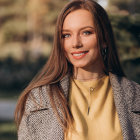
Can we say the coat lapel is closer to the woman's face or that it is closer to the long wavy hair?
the long wavy hair

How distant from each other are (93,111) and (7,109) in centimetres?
694

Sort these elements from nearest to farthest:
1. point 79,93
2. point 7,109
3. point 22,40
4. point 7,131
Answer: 1. point 79,93
2. point 7,131
3. point 7,109
4. point 22,40

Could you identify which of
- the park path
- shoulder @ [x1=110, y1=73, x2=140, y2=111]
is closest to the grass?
the park path

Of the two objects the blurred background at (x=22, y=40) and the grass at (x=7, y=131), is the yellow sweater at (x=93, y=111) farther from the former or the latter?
the blurred background at (x=22, y=40)

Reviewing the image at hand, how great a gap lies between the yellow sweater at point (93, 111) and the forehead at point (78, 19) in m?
0.44

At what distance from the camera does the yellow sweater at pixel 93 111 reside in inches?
81.1

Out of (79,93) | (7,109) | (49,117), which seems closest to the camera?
(49,117)

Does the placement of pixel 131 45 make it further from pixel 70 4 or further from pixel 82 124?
pixel 82 124

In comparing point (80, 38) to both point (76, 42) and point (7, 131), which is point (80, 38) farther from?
point (7, 131)

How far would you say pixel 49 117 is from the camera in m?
2.13

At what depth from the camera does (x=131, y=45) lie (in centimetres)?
289

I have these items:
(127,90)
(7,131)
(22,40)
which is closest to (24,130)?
(127,90)

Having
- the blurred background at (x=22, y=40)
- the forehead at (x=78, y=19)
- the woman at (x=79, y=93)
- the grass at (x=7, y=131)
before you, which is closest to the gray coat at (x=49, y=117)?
the woman at (x=79, y=93)

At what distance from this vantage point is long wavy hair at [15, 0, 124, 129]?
86.0 inches
